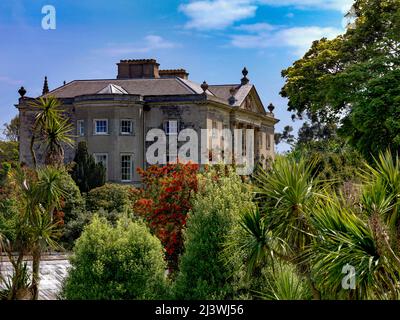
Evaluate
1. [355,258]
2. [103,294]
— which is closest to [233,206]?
[103,294]

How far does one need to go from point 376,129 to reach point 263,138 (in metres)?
35.2

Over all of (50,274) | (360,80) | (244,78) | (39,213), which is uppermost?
(244,78)

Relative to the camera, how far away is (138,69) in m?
54.2

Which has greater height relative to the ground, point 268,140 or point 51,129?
Answer: point 268,140

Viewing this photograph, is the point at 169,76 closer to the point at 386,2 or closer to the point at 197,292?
the point at 386,2

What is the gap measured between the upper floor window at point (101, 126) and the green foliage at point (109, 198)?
43.0 feet

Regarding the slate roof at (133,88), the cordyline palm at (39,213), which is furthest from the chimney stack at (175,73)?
the cordyline palm at (39,213)

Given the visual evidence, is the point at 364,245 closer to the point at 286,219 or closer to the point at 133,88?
the point at 286,219

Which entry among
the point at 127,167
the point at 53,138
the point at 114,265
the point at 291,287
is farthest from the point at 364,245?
the point at 127,167

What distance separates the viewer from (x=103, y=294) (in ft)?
46.6

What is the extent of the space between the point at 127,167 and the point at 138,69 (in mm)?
9581

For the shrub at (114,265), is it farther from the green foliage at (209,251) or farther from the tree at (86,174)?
the tree at (86,174)

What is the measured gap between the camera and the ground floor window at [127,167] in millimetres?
47812

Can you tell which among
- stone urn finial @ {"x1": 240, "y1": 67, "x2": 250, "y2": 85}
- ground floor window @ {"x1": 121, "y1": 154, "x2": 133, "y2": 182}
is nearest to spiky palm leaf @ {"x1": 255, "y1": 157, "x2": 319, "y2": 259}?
ground floor window @ {"x1": 121, "y1": 154, "x2": 133, "y2": 182}
